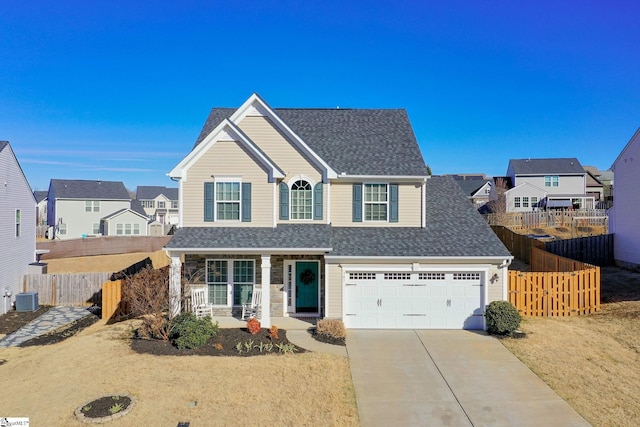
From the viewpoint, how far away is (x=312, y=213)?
1736 centimetres

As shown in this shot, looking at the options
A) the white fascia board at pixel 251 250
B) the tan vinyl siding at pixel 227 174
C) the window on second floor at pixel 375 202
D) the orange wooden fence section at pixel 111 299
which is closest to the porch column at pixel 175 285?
the white fascia board at pixel 251 250

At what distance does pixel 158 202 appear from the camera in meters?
75.9

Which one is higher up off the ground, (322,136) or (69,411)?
(322,136)

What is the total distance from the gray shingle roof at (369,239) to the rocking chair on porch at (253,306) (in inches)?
88.5

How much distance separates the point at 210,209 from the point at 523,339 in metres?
12.8

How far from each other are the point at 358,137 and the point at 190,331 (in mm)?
11956

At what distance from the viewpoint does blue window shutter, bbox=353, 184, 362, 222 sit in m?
17.8

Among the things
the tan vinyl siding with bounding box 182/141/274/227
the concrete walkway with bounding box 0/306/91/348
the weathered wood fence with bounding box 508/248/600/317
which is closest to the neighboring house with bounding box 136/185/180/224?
Result: the concrete walkway with bounding box 0/306/91/348

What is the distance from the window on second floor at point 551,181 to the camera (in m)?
59.0

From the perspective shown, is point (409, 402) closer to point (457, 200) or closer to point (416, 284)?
point (416, 284)

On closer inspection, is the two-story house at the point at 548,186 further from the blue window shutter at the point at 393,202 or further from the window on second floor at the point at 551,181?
the blue window shutter at the point at 393,202

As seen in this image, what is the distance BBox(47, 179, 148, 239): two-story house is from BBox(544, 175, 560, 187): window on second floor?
56654 millimetres

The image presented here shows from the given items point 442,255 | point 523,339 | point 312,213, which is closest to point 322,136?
point 312,213

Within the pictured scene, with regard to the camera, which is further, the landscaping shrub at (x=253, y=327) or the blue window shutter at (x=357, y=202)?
the blue window shutter at (x=357, y=202)
